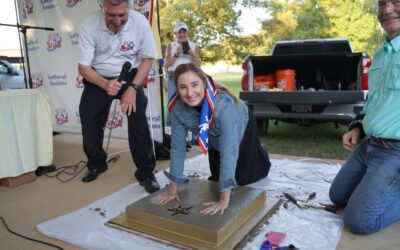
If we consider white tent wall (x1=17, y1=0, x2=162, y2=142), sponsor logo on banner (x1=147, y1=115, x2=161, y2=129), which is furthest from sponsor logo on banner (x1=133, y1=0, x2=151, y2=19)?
sponsor logo on banner (x1=147, y1=115, x2=161, y2=129)

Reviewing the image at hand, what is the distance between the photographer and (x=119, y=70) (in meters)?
2.66

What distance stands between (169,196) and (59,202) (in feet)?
3.04

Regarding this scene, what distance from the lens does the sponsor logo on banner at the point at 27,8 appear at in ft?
15.1

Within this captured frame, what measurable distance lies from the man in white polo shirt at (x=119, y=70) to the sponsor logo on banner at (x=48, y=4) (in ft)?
7.01

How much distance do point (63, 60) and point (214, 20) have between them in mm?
12539

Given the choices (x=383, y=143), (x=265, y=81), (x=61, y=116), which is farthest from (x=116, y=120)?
(x=383, y=143)

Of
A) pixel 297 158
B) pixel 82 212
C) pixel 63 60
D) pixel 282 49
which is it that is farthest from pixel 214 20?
pixel 82 212

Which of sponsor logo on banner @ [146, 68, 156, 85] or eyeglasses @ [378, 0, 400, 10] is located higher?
eyeglasses @ [378, 0, 400, 10]

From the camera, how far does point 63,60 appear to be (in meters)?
4.43

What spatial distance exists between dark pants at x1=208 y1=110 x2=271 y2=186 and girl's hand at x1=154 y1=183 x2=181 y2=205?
469 millimetres

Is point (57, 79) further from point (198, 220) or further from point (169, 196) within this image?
point (198, 220)

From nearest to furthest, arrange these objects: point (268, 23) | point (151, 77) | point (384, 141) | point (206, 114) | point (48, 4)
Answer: point (384, 141) < point (206, 114) < point (151, 77) < point (48, 4) < point (268, 23)

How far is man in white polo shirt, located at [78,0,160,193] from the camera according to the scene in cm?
250

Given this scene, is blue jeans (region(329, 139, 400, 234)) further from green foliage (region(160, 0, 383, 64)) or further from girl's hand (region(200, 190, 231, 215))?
green foliage (region(160, 0, 383, 64))
